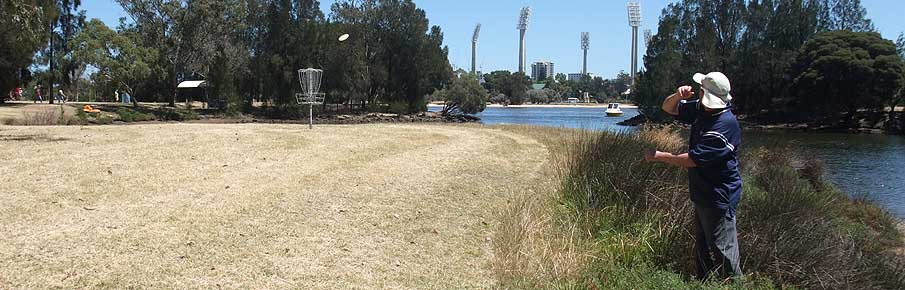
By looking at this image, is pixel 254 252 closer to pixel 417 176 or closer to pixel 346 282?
pixel 346 282

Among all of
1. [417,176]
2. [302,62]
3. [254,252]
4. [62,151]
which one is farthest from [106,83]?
[254,252]

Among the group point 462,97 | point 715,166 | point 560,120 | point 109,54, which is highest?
point 109,54

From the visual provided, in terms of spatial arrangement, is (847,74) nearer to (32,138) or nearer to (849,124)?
(849,124)

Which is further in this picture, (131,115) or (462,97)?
(462,97)

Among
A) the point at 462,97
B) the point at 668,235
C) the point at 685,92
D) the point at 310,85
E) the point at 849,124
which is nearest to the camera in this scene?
the point at 685,92

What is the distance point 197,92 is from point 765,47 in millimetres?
60392

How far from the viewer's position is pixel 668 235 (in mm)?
6738

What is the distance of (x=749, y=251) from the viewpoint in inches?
249

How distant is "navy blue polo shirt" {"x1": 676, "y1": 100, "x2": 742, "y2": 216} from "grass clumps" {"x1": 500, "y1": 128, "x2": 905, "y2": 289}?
702 millimetres

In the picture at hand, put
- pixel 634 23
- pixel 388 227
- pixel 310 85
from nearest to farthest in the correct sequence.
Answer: pixel 388 227 → pixel 310 85 → pixel 634 23

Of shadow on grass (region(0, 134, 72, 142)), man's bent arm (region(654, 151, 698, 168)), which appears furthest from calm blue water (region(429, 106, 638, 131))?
shadow on grass (region(0, 134, 72, 142))

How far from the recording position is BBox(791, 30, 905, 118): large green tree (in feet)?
193

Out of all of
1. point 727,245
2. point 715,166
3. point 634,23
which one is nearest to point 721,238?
point 727,245

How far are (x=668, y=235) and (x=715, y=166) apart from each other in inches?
68.7
